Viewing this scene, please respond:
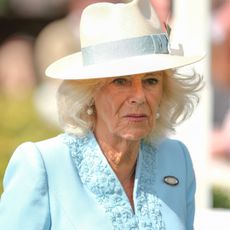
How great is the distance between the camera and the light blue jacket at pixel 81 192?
3283 mm

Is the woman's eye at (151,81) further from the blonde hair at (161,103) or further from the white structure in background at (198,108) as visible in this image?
the white structure in background at (198,108)

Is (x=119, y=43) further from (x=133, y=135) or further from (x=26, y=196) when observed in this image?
(x=26, y=196)

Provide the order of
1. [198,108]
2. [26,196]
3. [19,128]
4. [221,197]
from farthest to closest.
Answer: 1. [19,128]
2. [221,197]
3. [198,108]
4. [26,196]

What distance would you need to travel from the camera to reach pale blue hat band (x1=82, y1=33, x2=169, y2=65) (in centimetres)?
335

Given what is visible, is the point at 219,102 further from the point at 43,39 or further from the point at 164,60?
the point at 164,60

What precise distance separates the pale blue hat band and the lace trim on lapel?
30cm

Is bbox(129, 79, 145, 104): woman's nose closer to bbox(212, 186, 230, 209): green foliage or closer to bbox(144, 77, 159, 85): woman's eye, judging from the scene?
bbox(144, 77, 159, 85): woman's eye

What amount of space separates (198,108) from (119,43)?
9.62ft

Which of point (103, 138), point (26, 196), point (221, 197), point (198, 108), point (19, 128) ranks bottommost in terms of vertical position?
point (221, 197)

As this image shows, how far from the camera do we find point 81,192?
3400mm

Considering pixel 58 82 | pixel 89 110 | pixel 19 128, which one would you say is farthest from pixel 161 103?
pixel 19 128

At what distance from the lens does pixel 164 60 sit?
3348 mm

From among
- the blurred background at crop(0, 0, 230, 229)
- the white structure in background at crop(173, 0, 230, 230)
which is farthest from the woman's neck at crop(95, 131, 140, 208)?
the white structure in background at crop(173, 0, 230, 230)

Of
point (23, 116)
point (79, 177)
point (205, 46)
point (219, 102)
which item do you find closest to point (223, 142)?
point (219, 102)
